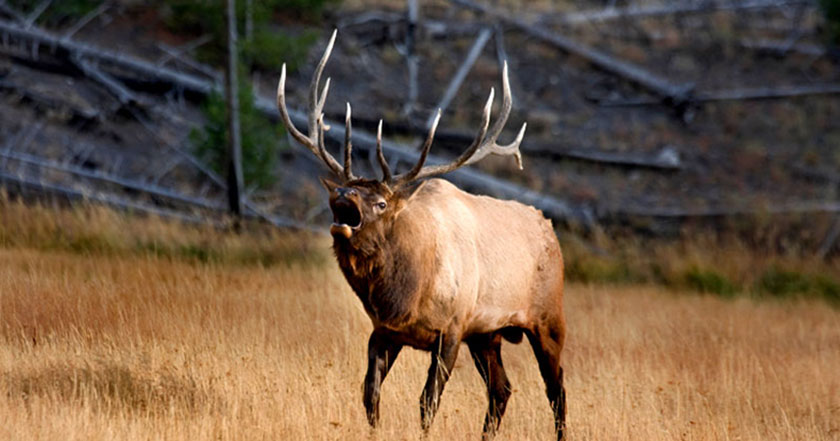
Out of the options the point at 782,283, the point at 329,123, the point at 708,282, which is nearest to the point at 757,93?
the point at 782,283

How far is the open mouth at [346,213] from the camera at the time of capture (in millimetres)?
5596

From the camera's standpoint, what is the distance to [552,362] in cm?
716

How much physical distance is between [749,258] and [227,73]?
24.6 ft

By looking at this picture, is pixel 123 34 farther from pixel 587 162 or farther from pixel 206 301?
pixel 206 301

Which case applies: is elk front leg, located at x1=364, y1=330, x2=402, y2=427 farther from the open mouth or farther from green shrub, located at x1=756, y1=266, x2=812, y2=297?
green shrub, located at x1=756, y1=266, x2=812, y2=297

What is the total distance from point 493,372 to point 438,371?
0.98 m

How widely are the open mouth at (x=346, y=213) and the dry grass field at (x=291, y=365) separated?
1224 mm

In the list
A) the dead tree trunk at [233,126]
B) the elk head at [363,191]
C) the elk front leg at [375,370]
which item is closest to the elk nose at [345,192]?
the elk head at [363,191]

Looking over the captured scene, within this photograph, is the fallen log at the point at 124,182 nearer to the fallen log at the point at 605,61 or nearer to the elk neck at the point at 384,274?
the fallen log at the point at 605,61

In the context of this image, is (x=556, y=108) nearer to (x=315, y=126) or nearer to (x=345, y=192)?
(x=315, y=126)

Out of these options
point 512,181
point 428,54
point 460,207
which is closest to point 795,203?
point 512,181

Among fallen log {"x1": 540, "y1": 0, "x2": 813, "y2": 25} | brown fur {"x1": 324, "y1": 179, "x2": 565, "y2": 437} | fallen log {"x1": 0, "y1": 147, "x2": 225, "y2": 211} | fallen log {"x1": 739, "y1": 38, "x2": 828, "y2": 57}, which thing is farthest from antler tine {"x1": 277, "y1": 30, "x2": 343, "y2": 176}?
fallen log {"x1": 739, "y1": 38, "x2": 828, "y2": 57}

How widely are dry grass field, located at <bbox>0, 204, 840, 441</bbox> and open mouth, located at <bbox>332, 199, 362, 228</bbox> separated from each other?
122 cm

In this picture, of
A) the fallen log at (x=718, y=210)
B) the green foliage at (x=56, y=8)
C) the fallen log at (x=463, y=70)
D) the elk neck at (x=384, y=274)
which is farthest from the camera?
the fallen log at (x=463, y=70)
